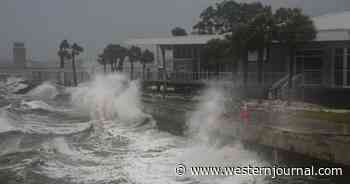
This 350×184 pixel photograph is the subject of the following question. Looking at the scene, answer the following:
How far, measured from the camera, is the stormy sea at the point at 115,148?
44.1ft

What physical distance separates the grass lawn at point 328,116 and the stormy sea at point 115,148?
7.23ft

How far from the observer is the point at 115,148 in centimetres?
1773

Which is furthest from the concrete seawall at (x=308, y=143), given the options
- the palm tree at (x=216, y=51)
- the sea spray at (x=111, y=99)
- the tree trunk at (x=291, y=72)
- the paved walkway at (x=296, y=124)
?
the sea spray at (x=111, y=99)

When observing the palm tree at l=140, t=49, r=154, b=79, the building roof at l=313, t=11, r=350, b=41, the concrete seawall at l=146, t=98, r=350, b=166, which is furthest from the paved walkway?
the palm tree at l=140, t=49, r=154, b=79

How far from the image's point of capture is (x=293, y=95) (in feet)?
76.5

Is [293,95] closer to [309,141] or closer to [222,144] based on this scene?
[222,144]

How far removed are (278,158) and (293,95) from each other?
324 inches

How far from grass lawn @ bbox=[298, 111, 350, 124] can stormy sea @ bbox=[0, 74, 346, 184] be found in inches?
86.7

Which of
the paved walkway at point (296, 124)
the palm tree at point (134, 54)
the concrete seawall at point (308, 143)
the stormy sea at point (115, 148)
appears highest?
the palm tree at point (134, 54)

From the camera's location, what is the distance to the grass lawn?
1536cm

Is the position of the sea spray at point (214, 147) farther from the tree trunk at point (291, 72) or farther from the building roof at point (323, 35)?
the building roof at point (323, 35)

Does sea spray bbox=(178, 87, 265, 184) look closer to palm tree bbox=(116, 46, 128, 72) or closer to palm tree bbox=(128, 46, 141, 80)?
palm tree bbox=(128, 46, 141, 80)

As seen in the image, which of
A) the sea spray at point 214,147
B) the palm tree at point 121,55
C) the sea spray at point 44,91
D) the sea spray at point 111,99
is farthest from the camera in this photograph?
the sea spray at point 44,91

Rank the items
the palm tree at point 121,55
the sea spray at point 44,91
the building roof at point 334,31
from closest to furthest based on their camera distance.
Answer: the building roof at point 334,31 → the palm tree at point 121,55 → the sea spray at point 44,91
